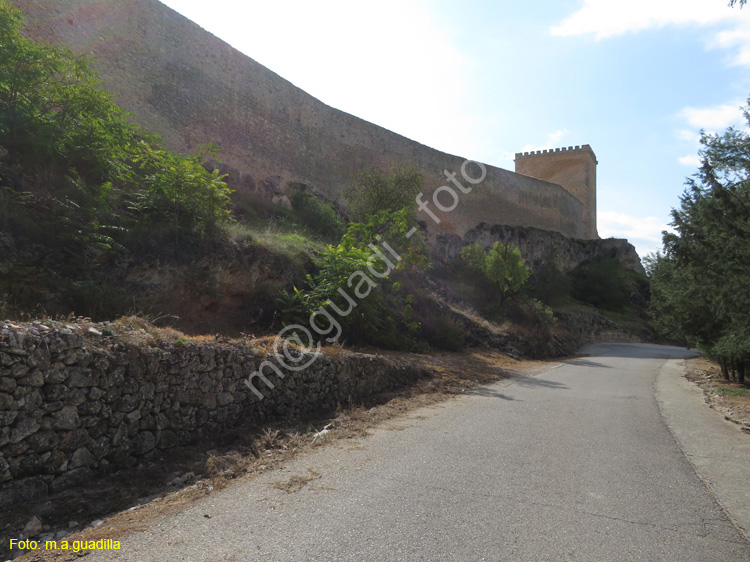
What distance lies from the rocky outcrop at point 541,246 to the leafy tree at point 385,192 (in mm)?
10636

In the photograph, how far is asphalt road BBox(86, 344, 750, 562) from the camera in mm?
3006

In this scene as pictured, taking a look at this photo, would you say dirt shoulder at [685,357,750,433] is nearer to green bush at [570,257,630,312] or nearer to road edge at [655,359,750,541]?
road edge at [655,359,750,541]

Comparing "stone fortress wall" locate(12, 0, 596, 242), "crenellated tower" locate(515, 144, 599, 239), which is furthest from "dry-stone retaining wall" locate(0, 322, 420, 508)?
"crenellated tower" locate(515, 144, 599, 239)

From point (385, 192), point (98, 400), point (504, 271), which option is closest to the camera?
point (98, 400)

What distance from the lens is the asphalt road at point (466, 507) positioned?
301 cm

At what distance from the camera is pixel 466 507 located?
12.0 ft

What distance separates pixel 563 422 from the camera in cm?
689

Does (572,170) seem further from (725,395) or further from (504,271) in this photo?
(725,395)

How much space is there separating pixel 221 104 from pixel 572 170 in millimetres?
45406

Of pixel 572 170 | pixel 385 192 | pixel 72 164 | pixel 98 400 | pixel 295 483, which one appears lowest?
pixel 295 483

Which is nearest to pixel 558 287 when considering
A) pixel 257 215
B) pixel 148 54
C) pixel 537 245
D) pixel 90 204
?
pixel 537 245

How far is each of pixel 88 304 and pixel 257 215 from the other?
941 cm

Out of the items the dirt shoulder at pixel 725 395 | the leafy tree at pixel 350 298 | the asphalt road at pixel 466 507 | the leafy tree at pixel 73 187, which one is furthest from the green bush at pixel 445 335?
the asphalt road at pixel 466 507

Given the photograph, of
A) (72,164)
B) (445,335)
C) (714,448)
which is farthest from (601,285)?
(72,164)
